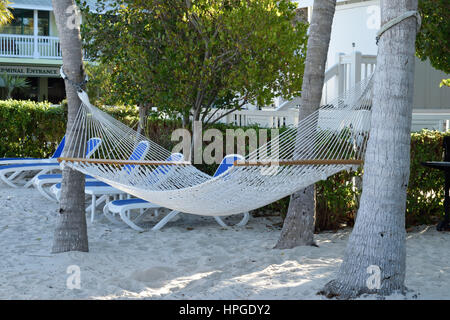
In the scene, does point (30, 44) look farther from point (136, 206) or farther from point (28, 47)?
point (136, 206)

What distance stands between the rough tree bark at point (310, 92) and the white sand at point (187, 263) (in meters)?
0.18

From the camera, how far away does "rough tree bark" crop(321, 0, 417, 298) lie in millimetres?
3957

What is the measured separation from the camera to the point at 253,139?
294 inches

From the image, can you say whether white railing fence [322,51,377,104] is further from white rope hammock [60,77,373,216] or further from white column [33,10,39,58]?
white column [33,10,39,58]

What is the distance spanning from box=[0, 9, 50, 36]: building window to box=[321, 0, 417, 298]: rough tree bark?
22829mm

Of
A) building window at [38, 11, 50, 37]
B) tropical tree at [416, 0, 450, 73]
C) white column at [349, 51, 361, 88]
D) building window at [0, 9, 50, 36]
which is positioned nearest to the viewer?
tropical tree at [416, 0, 450, 73]

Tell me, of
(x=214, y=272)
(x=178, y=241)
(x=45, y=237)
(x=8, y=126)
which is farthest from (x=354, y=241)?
(x=8, y=126)

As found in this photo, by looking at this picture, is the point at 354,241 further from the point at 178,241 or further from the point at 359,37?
the point at 359,37

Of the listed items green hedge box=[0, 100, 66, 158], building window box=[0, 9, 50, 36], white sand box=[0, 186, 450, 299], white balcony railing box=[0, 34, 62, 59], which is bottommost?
white sand box=[0, 186, 450, 299]

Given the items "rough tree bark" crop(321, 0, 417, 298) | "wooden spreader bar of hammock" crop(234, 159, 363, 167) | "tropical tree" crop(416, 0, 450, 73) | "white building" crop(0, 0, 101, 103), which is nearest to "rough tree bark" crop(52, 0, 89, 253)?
"wooden spreader bar of hammock" crop(234, 159, 363, 167)

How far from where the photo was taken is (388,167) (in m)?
3.97

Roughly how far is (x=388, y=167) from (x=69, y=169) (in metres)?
2.88

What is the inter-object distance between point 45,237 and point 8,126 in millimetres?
4900

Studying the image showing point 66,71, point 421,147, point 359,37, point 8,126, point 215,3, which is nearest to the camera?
point 66,71
